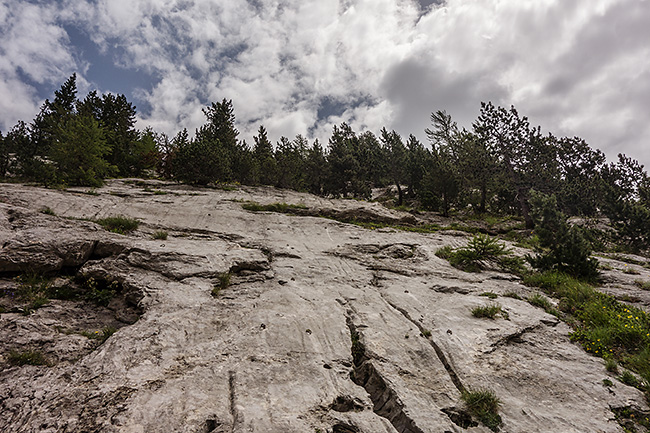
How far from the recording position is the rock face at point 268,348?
183 inches

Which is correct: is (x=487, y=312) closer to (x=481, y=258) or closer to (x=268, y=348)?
(x=481, y=258)

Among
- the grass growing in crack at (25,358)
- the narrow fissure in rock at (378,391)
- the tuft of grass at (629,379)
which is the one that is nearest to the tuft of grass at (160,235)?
the grass growing in crack at (25,358)

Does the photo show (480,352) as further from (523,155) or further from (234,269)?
(523,155)

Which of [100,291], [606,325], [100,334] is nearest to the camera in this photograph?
[100,334]

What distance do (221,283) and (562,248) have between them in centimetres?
1569

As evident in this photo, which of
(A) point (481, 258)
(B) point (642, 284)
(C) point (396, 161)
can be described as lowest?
(B) point (642, 284)

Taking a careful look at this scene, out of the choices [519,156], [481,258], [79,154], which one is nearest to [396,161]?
[519,156]

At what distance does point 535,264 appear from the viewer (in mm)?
13812

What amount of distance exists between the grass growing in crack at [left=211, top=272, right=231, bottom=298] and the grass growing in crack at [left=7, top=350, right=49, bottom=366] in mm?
3810

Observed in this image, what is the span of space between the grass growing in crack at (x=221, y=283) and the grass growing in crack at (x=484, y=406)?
7.05 meters

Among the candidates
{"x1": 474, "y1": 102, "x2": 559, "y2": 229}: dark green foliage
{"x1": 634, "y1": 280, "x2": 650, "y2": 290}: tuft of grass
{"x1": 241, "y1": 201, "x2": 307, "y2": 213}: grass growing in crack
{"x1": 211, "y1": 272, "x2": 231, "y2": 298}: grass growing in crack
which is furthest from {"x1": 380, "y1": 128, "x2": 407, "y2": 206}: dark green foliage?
{"x1": 211, "y1": 272, "x2": 231, "y2": 298}: grass growing in crack

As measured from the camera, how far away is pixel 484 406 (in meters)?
5.16

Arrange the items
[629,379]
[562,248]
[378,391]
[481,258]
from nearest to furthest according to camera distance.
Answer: [378,391] < [629,379] < [562,248] < [481,258]

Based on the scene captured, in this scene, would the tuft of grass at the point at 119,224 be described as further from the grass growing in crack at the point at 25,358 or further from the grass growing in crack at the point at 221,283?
the grass growing in crack at the point at 25,358
